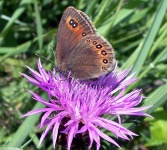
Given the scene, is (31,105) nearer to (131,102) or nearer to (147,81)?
(147,81)

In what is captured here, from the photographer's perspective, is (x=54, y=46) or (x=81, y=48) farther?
(x=54, y=46)

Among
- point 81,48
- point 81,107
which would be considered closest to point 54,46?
point 81,48

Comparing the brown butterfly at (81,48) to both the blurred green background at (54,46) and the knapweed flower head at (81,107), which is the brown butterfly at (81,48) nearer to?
the knapweed flower head at (81,107)

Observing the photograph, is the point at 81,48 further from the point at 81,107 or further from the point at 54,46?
the point at 54,46

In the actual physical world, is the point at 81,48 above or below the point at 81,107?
above

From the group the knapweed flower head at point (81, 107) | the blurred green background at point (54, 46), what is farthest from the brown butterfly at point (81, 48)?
the blurred green background at point (54, 46)

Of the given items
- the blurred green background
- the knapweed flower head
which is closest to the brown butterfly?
the knapweed flower head
